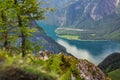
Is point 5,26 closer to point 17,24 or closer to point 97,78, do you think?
point 17,24

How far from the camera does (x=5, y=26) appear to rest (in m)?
25.5

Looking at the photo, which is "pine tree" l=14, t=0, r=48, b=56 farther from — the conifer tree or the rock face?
the rock face

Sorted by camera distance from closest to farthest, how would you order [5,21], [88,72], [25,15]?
1. [5,21]
2. [25,15]
3. [88,72]

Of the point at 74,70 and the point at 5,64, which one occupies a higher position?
the point at 5,64

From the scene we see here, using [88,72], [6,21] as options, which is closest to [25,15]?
[6,21]

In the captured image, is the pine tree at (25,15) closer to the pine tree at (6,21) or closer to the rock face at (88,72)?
the pine tree at (6,21)

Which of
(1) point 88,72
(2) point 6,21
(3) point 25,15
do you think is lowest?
(1) point 88,72

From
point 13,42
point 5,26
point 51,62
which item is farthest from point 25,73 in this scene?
point 13,42

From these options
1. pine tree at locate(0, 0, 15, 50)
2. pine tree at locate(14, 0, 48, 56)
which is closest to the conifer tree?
pine tree at locate(0, 0, 15, 50)

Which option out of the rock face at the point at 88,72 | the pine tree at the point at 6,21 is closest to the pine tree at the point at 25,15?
the pine tree at the point at 6,21

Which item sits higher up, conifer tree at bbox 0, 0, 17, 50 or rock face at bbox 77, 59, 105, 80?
conifer tree at bbox 0, 0, 17, 50

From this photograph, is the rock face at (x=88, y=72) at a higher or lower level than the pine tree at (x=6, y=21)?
lower

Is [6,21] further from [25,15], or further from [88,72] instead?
[88,72]

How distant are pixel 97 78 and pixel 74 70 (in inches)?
180
